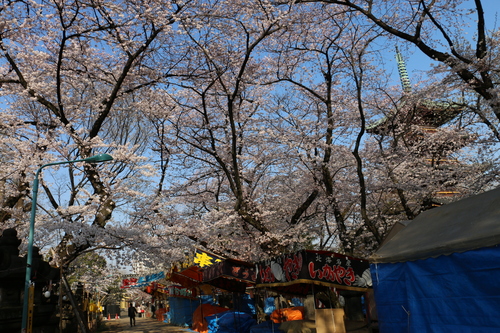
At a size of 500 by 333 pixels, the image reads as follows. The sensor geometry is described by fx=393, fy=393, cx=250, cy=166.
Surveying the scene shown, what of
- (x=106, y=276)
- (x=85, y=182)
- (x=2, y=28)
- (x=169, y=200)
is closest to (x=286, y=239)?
(x=169, y=200)

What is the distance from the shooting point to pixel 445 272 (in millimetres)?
6316

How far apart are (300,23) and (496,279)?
12.7 m

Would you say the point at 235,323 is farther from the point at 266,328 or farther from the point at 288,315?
the point at 266,328

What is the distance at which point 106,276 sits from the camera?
32.3 m

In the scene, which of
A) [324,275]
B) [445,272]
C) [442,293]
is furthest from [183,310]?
[445,272]

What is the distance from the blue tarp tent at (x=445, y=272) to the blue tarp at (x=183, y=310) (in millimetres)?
20334

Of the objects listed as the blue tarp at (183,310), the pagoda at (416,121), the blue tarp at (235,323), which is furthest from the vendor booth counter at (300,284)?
the pagoda at (416,121)

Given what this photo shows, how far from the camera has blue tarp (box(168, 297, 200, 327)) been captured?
26.3 metres

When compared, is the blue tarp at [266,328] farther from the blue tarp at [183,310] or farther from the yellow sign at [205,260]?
the blue tarp at [183,310]

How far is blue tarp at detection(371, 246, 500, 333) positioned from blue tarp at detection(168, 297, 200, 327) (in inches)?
799

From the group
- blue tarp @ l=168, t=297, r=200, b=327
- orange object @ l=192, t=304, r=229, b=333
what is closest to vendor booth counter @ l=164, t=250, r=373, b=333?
orange object @ l=192, t=304, r=229, b=333

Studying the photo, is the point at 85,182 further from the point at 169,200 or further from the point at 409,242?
the point at 409,242

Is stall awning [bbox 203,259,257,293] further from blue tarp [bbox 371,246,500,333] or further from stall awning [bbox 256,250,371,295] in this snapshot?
blue tarp [bbox 371,246,500,333]

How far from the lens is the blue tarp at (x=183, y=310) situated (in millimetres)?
26286
